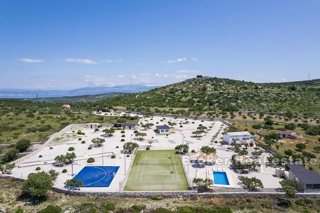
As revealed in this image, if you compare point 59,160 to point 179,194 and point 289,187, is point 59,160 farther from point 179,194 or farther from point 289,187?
point 289,187

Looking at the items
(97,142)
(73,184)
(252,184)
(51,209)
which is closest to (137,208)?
(51,209)

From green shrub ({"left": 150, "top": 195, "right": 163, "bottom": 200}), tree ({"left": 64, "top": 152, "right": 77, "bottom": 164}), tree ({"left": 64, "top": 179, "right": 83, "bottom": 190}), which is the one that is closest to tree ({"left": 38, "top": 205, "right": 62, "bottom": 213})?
tree ({"left": 64, "top": 179, "right": 83, "bottom": 190})

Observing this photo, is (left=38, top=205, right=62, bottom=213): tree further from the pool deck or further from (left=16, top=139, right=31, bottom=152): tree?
(left=16, top=139, right=31, bottom=152): tree

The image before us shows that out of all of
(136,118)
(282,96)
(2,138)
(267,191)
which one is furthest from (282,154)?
(282,96)

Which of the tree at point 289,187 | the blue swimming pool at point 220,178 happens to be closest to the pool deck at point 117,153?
the blue swimming pool at point 220,178

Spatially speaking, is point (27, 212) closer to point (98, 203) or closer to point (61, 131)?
point (98, 203)

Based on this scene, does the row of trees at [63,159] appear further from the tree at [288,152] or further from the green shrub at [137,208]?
the tree at [288,152]

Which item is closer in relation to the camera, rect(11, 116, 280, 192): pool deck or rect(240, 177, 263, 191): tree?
rect(240, 177, 263, 191): tree
